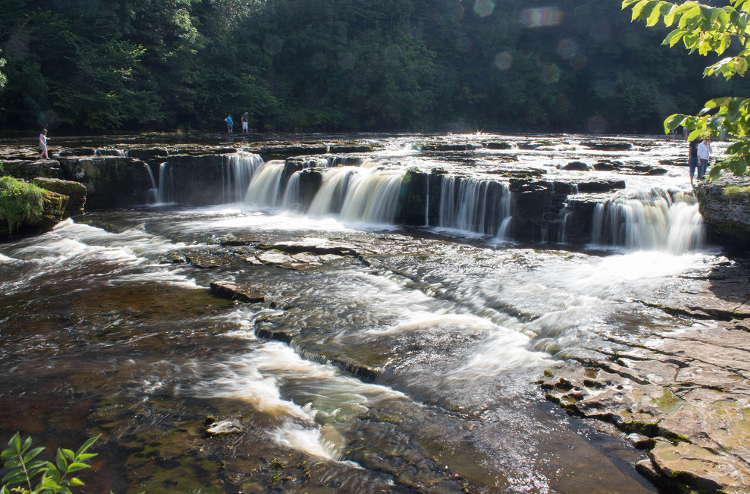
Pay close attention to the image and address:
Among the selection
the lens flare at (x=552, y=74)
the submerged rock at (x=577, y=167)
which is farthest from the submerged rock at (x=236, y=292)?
the lens flare at (x=552, y=74)

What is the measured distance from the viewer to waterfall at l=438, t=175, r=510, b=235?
511 inches

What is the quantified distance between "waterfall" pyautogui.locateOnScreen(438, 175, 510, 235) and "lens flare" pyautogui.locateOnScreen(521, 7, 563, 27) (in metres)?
46.5

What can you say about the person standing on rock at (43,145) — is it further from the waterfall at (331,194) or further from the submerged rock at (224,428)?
the submerged rock at (224,428)

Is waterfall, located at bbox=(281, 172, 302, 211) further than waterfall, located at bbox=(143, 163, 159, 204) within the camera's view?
No

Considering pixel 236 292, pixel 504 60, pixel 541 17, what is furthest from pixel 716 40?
pixel 541 17

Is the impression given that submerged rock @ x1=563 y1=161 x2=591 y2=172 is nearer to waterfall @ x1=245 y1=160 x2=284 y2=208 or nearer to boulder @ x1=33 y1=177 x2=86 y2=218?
waterfall @ x1=245 y1=160 x2=284 y2=208

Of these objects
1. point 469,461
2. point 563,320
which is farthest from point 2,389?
point 563,320

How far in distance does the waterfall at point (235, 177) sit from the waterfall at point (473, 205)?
8147 mm

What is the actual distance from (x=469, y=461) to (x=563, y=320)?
3.40 metres

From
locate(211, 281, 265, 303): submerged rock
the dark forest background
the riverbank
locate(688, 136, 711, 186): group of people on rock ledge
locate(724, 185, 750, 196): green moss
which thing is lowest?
the riverbank

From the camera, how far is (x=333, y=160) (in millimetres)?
18531

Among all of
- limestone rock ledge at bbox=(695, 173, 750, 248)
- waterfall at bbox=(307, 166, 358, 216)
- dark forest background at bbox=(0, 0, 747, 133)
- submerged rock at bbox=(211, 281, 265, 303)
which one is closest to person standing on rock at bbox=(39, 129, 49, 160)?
waterfall at bbox=(307, 166, 358, 216)

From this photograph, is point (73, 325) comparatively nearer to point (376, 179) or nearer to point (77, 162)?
point (376, 179)

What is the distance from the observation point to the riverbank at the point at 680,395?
12.8 feet
